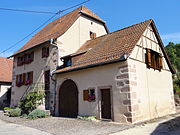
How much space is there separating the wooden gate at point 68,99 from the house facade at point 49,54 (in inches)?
32.1

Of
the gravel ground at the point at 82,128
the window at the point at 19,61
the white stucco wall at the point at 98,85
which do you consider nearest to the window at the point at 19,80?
the window at the point at 19,61

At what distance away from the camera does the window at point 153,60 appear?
1060cm

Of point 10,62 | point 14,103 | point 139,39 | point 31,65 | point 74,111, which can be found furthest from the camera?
point 10,62

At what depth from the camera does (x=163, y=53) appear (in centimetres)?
1337

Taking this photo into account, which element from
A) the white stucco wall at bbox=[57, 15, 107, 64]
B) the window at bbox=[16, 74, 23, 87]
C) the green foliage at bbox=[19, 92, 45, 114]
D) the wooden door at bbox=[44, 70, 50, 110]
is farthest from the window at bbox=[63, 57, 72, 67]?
A: the window at bbox=[16, 74, 23, 87]

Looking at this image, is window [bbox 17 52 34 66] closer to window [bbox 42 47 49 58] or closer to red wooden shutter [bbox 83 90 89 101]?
window [bbox 42 47 49 58]

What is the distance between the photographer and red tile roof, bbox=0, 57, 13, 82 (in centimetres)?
2031

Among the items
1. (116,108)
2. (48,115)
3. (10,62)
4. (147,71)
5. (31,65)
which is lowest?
(48,115)

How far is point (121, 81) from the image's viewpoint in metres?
9.02

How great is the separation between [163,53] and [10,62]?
64.6ft

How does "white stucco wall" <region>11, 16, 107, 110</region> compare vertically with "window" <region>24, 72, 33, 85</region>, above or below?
above

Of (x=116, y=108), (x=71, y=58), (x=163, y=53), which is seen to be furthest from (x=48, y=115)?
(x=163, y=53)

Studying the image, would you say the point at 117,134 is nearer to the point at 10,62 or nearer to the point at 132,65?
the point at 132,65

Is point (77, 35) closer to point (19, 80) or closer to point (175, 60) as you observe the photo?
point (19, 80)
